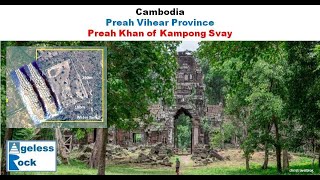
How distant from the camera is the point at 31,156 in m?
9.68

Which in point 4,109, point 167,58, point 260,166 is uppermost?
point 167,58

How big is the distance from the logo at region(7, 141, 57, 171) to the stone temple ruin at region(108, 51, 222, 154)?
24.3 ft

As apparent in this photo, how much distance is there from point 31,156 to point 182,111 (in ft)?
41.4

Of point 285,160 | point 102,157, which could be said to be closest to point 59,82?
point 102,157

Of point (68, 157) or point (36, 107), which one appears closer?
point (36, 107)

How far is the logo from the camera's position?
31.7 ft

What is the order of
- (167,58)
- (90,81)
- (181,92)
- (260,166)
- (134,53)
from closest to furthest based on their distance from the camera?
(90,81) → (134,53) → (167,58) → (260,166) → (181,92)

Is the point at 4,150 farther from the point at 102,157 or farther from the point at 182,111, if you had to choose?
the point at 182,111

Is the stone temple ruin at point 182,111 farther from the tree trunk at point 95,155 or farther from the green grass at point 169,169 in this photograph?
the tree trunk at point 95,155

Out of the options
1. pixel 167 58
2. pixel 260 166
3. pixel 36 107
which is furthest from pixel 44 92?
pixel 260 166

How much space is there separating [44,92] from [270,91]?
20.8ft

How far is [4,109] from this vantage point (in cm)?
Result: 1033

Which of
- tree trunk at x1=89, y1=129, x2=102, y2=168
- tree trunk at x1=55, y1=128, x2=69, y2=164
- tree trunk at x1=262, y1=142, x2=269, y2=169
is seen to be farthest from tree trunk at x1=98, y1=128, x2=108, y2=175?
tree trunk at x1=262, y1=142, x2=269, y2=169
